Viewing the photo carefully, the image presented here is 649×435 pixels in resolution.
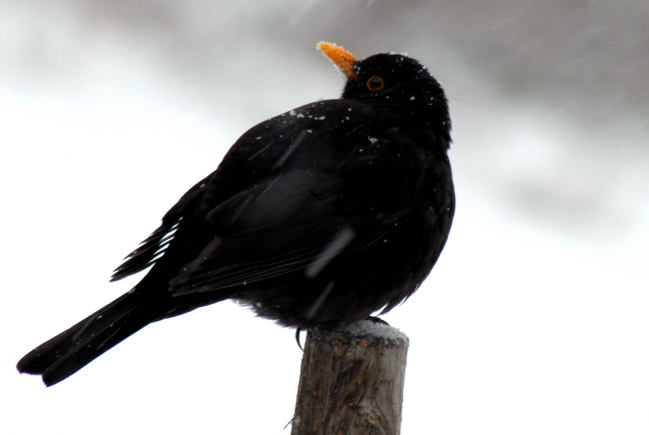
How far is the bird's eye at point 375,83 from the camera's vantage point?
379cm

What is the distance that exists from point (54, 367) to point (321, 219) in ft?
4.10

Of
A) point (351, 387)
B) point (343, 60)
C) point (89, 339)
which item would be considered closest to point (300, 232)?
point (351, 387)

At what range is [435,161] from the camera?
10.6 feet

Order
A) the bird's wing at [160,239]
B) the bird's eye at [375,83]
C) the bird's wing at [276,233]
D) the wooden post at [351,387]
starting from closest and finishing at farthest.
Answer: the wooden post at [351,387], the bird's wing at [276,233], the bird's wing at [160,239], the bird's eye at [375,83]

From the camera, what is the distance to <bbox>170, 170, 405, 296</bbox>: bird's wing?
2689 mm

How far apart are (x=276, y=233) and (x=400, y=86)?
4.42 ft

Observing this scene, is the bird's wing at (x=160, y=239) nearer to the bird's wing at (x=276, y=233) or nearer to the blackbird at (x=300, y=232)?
the blackbird at (x=300, y=232)

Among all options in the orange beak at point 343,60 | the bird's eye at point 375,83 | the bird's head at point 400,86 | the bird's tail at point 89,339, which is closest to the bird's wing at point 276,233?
the bird's tail at point 89,339

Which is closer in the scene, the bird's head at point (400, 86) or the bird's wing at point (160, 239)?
the bird's wing at point (160, 239)

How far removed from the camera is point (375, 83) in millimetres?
3797

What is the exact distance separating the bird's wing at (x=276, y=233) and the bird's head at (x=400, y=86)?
0.84 meters

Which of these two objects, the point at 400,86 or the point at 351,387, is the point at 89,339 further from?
the point at 400,86

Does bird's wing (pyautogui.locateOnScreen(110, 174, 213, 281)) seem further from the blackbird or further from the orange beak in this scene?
the orange beak

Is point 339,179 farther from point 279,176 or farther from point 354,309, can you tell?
point 354,309
